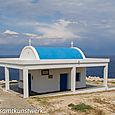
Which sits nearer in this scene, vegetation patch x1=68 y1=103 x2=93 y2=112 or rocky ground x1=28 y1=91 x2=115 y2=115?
rocky ground x1=28 y1=91 x2=115 y2=115

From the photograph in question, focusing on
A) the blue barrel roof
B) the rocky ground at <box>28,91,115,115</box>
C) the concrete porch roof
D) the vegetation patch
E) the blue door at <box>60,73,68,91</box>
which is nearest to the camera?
the rocky ground at <box>28,91,115,115</box>

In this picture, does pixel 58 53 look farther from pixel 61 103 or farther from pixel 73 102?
pixel 61 103

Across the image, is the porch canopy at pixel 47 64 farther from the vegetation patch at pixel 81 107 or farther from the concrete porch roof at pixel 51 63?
the vegetation patch at pixel 81 107

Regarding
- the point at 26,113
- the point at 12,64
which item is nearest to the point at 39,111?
the point at 26,113

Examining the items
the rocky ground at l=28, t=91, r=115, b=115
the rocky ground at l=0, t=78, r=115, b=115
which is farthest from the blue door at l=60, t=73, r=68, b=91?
the rocky ground at l=28, t=91, r=115, b=115

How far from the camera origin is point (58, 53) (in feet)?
93.7

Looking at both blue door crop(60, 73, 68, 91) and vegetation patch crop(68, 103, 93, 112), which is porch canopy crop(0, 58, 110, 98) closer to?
blue door crop(60, 73, 68, 91)

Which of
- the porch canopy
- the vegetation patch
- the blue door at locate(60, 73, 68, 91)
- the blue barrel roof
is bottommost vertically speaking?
the vegetation patch

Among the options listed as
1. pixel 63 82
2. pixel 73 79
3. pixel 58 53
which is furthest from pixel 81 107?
pixel 58 53

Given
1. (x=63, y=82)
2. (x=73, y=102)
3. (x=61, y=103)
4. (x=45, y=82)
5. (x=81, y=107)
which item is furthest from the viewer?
(x=63, y=82)

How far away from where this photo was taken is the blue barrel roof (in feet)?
89.2

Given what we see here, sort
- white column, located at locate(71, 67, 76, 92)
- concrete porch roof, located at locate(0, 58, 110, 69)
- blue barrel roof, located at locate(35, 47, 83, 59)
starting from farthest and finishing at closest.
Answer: blue barrel roof, located at locate(35, 47, 83, 59)
white column, located at locate(71, 67, 76, 92)
concrete porch roof, located at locate(0, 58, 110, 69)

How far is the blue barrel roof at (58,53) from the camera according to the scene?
2718cm

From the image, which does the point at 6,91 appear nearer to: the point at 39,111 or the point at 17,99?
the point at 17,99
